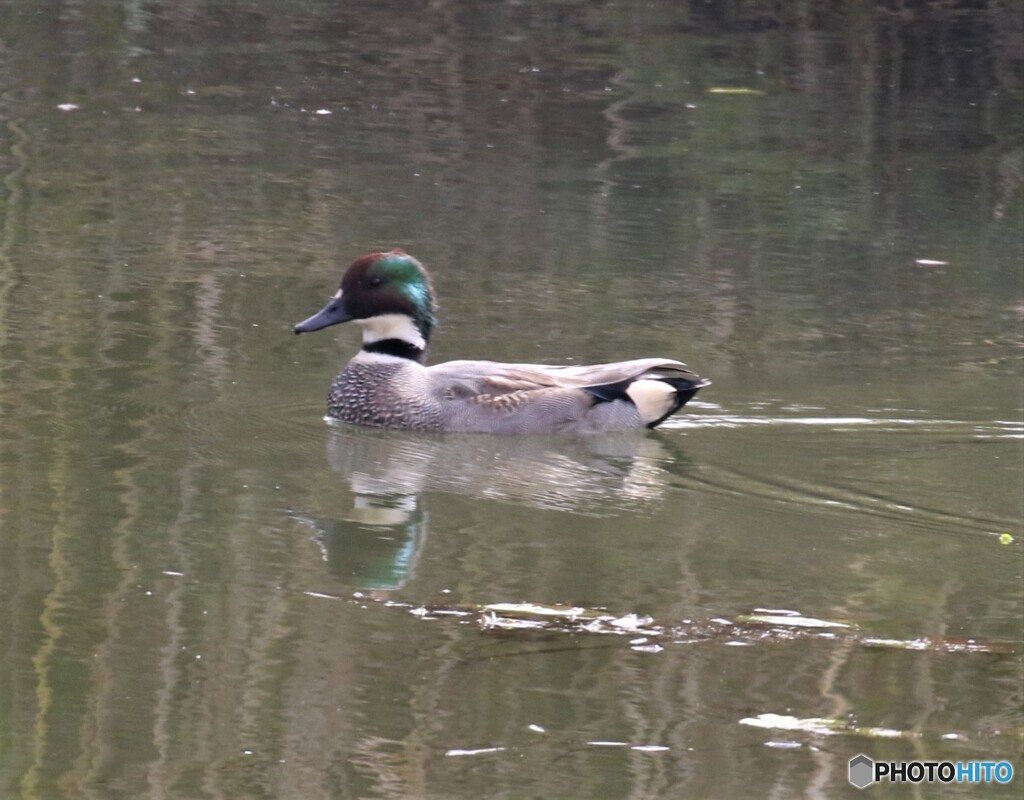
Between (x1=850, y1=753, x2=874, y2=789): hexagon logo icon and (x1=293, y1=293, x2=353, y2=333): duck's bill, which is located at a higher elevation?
(x1=293, y1=293, x2=353, y2=333): duck's bill

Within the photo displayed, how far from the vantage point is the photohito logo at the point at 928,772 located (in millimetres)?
5207

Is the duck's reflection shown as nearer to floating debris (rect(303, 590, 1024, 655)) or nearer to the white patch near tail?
Answer: the white patch near tail

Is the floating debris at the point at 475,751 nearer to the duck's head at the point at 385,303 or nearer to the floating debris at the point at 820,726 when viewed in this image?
the floating debris at the point at 820,726

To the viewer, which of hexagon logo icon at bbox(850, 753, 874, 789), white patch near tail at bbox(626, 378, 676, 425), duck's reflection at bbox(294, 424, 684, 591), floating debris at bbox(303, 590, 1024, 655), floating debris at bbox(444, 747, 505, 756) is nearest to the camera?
hexagon logo icon at bbox(850, 753, 874, 789)

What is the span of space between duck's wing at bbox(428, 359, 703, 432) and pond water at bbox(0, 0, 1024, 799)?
0.12 m

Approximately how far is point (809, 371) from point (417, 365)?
1.91 metres

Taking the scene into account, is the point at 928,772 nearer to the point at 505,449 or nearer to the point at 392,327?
the point at 505,449

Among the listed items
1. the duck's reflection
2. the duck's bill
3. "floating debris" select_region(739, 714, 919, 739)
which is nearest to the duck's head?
the duck's bill

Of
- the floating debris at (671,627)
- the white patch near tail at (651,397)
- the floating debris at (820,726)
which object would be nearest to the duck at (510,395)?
the white patch near tail at (651,397)

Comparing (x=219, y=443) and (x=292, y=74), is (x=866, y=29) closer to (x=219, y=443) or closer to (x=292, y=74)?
(x=292, y=74)

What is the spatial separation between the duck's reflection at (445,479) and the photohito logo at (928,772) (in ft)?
6.60

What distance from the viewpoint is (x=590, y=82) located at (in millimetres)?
18188

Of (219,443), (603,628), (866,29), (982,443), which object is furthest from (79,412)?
(866,29)

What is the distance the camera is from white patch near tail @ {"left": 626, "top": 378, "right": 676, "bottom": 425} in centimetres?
900
